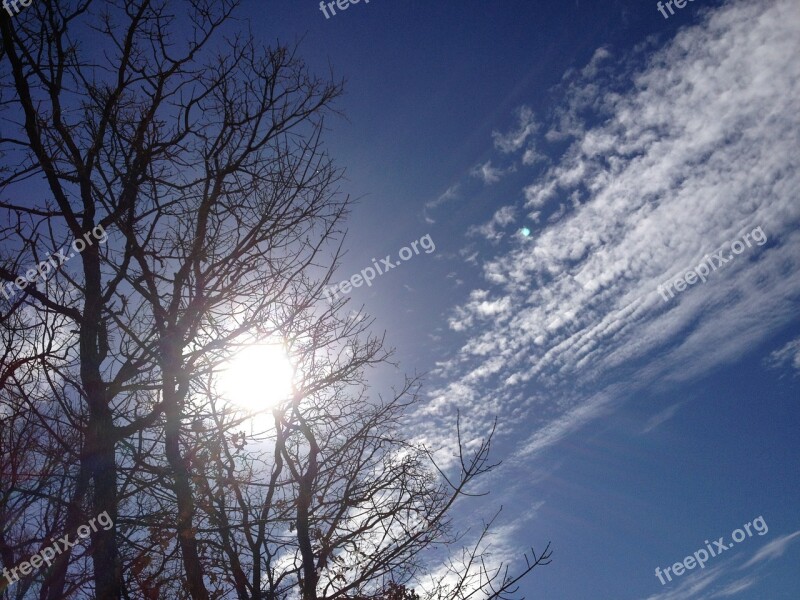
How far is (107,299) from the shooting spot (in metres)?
4.94

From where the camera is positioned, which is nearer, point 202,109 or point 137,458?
point 137,458

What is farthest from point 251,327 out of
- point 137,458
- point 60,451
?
point 60,451

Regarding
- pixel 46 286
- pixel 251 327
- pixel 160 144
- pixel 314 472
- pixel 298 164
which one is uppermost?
pixel 160 144

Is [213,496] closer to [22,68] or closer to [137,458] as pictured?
[137,458]

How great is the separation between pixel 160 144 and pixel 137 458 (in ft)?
10.1

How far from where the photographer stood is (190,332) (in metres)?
5.78

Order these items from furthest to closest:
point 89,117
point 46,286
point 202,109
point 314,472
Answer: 1. point 314,472
2. point 202,109
3. point 89,117
4. point 46,286

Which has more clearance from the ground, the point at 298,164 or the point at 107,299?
the point at 298,164

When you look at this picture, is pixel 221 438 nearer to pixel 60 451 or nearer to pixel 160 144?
pixel 60 451

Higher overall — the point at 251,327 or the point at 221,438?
the point at 251,327

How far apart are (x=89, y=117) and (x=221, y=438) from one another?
3509 millimetres

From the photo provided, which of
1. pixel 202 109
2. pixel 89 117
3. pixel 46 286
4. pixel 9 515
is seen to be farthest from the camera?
pixel 9 515

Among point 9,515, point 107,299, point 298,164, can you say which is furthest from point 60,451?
point 9,515

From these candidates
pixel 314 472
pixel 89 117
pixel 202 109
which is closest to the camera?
pixel 89 117
